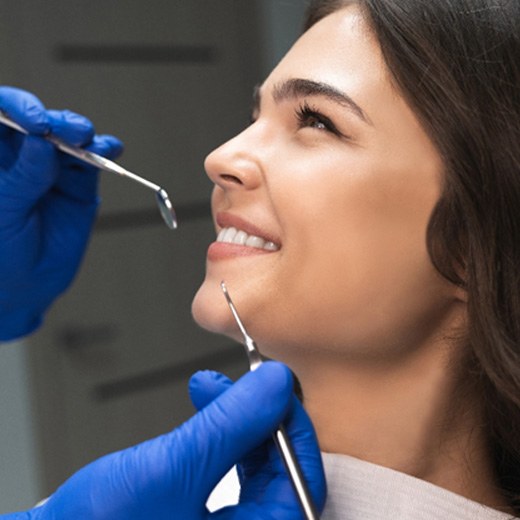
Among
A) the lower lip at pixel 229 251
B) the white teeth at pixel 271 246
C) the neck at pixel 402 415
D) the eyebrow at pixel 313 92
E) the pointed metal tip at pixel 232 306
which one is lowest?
the neck at pixel 402 415

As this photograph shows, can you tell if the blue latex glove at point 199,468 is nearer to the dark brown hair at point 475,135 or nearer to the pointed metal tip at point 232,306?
the pointed metal tip at point 232,306

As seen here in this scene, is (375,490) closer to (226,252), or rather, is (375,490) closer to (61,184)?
(226,252)

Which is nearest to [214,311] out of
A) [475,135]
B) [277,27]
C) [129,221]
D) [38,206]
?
[475,135]

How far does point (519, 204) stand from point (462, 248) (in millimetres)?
89

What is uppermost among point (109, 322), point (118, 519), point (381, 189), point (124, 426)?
point (381, 189)

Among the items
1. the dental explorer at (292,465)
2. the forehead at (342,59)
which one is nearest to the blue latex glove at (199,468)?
the dental explorer at (292,465)

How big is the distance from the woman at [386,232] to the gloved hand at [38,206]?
12.1 inches

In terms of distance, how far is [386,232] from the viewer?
1.11 meters

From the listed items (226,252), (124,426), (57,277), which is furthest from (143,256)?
(226,252)

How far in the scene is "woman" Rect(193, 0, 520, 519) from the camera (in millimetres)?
1104

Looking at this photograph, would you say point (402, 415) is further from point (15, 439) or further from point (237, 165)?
point (15, 439)

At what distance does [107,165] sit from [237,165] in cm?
19

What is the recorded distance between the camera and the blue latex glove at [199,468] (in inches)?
36.8

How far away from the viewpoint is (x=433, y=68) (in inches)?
43.7
